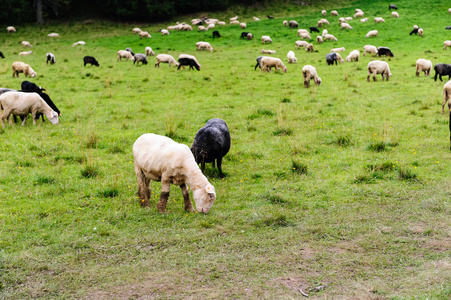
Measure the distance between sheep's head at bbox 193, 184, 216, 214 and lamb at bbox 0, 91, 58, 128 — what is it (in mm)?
9092

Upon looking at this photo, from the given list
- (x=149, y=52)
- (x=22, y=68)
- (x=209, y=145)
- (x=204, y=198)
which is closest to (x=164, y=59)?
(x=149, y=52)

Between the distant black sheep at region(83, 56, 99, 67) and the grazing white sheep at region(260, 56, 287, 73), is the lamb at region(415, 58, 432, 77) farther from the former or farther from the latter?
the distant black sheep at region(83, 56, 99, 67)

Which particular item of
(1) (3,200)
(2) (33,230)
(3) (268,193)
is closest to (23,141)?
(1) (3,200)

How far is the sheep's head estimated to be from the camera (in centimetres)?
710

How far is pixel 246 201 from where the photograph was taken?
8.13 metres

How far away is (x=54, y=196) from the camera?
8.23 metres

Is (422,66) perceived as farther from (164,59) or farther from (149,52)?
(149,52)

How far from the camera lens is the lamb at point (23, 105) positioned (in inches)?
522

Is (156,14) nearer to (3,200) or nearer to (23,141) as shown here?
(23,141)

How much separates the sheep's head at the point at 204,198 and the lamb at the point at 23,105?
358 inches

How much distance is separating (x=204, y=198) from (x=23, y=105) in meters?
9.49

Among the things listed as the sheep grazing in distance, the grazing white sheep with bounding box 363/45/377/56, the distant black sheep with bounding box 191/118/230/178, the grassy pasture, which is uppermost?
the grazing white sheep with bounding box 363/45/377/56

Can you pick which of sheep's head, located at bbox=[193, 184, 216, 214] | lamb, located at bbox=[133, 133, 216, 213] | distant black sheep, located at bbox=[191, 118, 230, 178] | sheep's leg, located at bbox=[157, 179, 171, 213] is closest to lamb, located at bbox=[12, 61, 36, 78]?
distant black sheep, located at bbox=[191, 118, 230, 178]

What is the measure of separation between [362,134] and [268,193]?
5.68m
